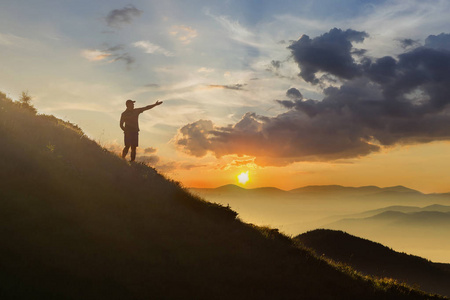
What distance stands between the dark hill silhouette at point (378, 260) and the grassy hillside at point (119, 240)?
22.0m

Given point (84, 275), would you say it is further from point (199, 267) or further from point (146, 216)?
point (146, 216)

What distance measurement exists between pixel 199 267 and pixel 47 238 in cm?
466

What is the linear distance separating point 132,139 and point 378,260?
32086mm

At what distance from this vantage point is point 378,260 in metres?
41.6

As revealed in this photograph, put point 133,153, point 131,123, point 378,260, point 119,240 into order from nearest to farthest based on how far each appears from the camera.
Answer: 1. point 119,240
2. point 131,123
3. point 133,153
4. point 378,260

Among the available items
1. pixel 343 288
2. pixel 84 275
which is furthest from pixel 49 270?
pixel 343 288

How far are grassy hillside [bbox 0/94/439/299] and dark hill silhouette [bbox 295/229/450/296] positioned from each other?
21963mm

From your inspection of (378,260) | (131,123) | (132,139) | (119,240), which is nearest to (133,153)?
(132,139)

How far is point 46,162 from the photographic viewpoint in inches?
619

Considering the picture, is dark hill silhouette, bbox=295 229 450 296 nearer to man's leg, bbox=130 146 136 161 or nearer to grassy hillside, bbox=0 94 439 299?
grassy hillside, bbox=0 94 439 299

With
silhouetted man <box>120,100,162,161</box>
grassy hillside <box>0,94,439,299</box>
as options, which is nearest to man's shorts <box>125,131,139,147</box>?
silhouetted man <box>120,100,162,161</box>

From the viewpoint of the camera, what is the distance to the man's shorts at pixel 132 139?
66.2 feet

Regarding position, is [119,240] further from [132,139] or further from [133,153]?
[133,153]

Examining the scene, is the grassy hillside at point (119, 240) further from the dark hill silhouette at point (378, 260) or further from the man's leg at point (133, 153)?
the dark hill silhouette at point (378, 260)
